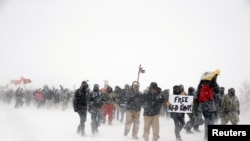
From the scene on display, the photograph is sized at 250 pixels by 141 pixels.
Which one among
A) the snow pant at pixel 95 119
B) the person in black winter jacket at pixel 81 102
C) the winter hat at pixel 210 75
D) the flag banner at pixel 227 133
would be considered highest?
the winter hat at pixel 210 75

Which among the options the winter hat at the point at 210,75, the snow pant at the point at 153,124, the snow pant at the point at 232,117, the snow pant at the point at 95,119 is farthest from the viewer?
the snow pant at the point at 95,119

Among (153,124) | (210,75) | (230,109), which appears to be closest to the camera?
(210,75)

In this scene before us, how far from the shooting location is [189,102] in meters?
14.0

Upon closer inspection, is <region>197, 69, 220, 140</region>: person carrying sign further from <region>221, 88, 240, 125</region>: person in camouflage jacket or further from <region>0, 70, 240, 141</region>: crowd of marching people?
<region>221, 88, 240, 125</region>: person in camouflage jacket

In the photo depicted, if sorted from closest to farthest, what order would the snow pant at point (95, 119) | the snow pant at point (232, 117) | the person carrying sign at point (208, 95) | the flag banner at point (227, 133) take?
1. the flag banner at point (227, 133)
2. the person carrying sign at point (208, 95)
3. the snow pant at point (232, 117)
4. the snow pant at point (95, 119)

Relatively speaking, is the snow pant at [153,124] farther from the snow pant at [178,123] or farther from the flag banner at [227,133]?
the flag banner at [227,133]

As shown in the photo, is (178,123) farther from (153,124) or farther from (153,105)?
(153,105)

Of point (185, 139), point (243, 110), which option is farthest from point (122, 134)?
point (243, 110)

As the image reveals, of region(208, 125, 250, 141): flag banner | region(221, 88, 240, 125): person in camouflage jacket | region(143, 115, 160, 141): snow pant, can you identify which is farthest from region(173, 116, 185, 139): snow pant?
region(208, 125, 250, 141): flag banner

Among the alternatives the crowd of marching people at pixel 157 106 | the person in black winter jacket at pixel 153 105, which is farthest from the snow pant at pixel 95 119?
the person in black winter jacket at pixel 153 105

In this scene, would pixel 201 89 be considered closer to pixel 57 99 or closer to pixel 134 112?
pixel 134 112

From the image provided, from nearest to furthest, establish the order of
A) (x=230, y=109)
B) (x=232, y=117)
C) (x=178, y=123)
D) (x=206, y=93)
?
(x=206, y=93), (x=178, y=123), (x=232, y=117), (x=230, y=109)

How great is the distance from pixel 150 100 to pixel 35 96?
26.6 metres

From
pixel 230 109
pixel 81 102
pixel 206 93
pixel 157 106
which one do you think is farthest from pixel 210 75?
pixel 81 102
